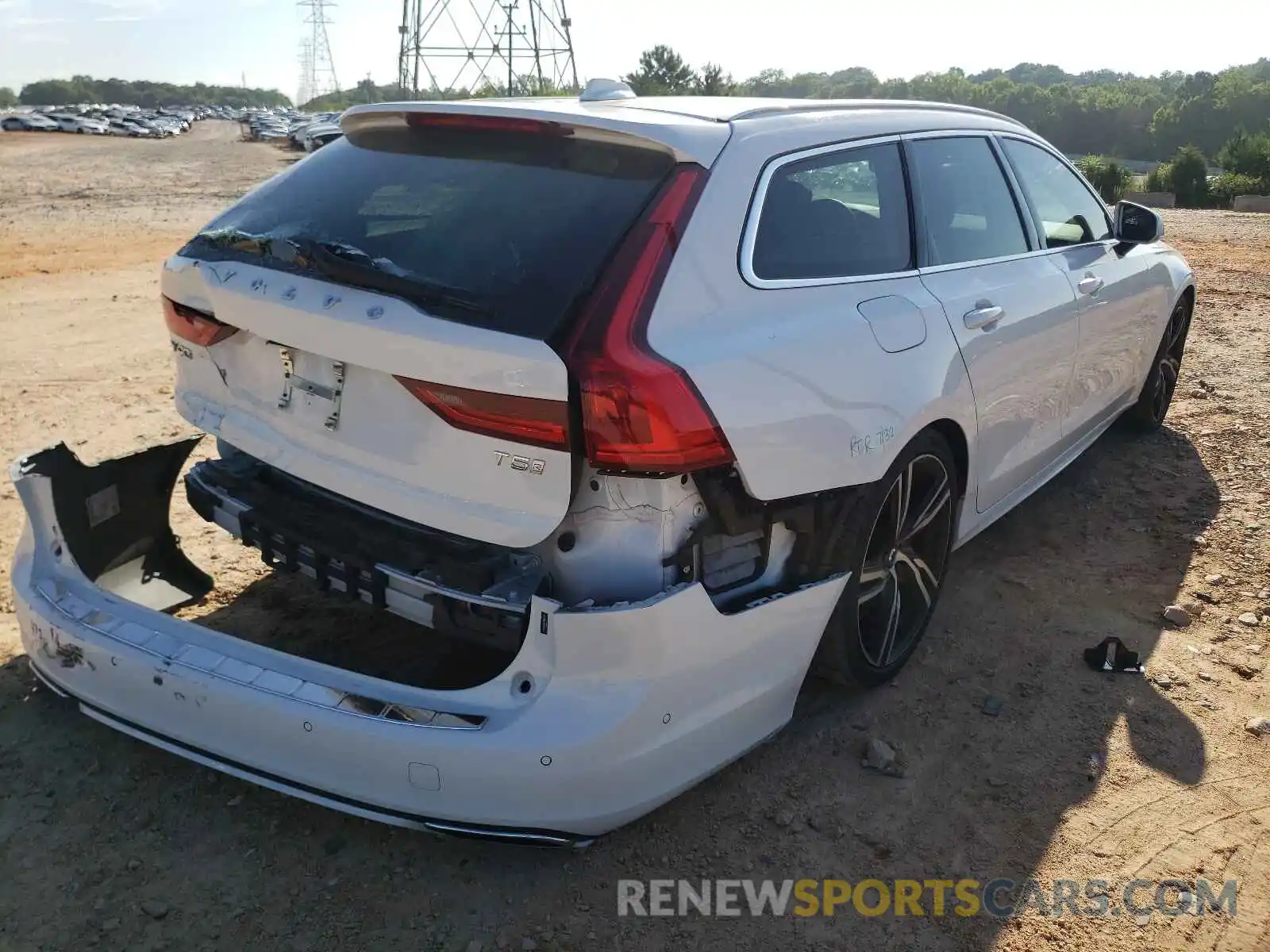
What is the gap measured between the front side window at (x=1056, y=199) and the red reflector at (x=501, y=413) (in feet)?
8.78

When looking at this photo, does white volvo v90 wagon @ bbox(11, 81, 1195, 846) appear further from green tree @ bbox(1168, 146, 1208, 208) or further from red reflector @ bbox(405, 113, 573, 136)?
green tree @ bbox(1168, 146, 1208, 208)

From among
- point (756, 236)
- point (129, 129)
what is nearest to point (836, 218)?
point (756, 236)

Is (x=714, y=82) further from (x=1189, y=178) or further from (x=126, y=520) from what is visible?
(x=126, y=520)

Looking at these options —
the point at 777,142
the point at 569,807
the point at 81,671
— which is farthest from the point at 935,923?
the point at 81,671

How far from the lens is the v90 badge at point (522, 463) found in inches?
91.2

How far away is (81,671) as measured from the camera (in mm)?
2723

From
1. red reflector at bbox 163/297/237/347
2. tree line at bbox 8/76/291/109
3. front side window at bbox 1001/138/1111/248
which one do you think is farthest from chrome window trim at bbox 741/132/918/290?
tree line at bbox 8/76/291/109

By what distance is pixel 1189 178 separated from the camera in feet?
86.2

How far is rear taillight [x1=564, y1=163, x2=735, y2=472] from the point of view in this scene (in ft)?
7.42

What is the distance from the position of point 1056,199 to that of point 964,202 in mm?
977

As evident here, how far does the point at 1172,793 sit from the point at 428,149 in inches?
112

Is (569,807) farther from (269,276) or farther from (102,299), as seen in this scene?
(102,299)

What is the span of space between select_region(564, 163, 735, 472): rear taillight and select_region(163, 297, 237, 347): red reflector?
1.15m

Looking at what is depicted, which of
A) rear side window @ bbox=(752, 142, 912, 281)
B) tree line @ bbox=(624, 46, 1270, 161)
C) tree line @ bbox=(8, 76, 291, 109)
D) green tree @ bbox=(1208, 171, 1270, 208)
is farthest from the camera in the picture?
tree line @ bbox=(8, 76, 291, 109)
